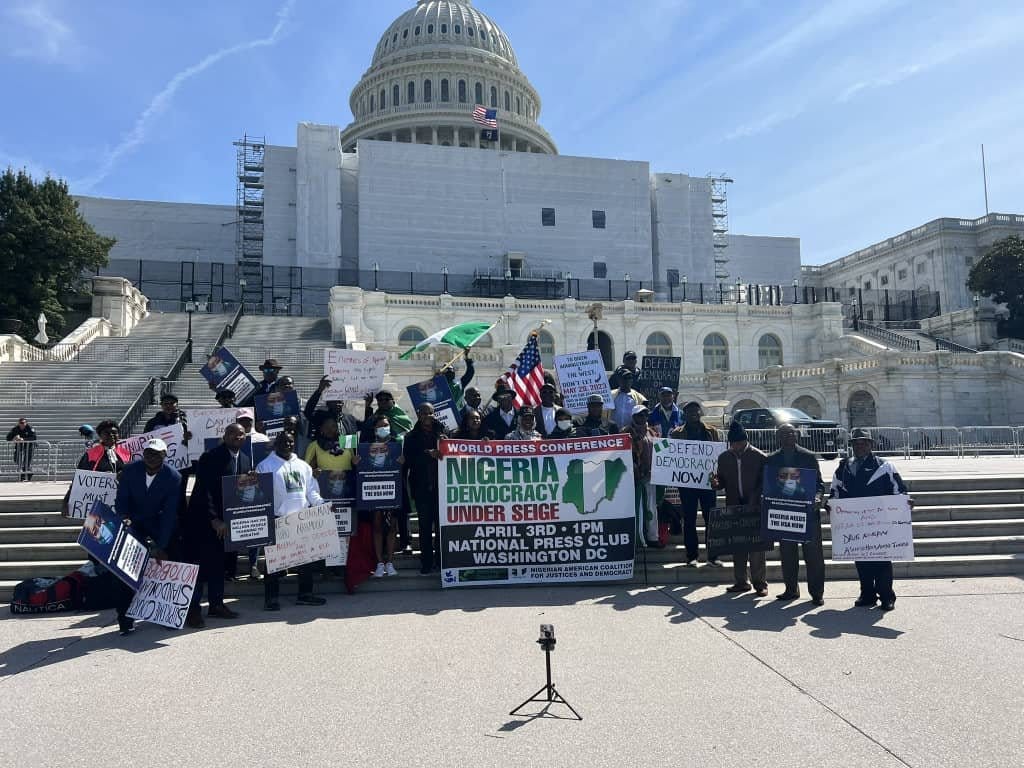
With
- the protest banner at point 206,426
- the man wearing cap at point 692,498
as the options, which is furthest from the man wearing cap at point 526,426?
the protest banner at point 206,426

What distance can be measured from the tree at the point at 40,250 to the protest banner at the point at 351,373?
34.0m

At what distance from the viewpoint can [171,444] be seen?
32.0ft

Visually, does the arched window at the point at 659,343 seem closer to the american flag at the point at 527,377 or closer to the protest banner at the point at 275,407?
the american flag at the point at 527,377

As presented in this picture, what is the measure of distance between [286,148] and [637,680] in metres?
66.4

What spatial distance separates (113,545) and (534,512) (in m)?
4.59

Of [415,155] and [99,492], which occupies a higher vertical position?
[415,155]

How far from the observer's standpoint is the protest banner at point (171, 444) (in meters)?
9.71

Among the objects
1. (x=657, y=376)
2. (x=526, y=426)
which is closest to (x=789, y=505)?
(x=526, y=426)

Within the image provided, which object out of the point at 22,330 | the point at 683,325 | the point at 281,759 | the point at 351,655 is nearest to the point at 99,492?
the point at 351,655

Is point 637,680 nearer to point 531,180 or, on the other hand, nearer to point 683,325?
point 683,325

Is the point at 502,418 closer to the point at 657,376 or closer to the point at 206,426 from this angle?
the point at 206,426

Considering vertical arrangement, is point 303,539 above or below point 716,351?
below

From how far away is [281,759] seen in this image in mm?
4539

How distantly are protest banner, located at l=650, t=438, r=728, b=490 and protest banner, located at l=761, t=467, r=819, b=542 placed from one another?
0.95 m
